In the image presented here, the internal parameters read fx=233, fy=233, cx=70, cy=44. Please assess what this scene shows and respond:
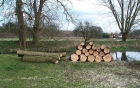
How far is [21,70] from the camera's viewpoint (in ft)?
31.9

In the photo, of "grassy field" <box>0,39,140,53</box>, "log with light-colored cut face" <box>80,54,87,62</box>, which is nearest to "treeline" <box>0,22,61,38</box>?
"grassy field" <box>0,39,140,53</box>

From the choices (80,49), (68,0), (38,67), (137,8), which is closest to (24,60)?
(38,67)

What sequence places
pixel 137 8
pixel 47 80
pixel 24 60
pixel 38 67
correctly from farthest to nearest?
pixel 137 8
pixel 24 60
pixel 38 67
pixel 47 80

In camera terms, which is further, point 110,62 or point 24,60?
point 110,62

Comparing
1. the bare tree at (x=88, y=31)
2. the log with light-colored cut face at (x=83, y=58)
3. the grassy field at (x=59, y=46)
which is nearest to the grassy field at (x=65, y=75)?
the log with light-colored cut face at (x=83, y=58)

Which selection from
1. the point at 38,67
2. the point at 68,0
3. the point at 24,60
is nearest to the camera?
the point at 38,67

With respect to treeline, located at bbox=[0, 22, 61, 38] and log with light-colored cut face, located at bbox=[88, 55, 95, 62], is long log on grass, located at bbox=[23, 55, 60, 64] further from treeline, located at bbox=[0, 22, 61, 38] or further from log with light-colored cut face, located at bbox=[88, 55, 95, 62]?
treeline, located at bbox=[0, 22, 61, 38]

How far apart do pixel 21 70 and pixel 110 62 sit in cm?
479

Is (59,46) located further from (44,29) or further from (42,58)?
(42,58)

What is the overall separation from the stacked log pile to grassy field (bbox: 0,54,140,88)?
52 cm

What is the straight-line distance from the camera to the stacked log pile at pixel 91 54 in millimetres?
12156

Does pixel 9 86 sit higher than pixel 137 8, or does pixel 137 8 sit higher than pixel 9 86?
pixel 137 8

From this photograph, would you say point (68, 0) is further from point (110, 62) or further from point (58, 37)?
point (110, 62)

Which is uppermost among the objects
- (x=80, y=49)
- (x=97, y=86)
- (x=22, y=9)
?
(x=22, y=9)
